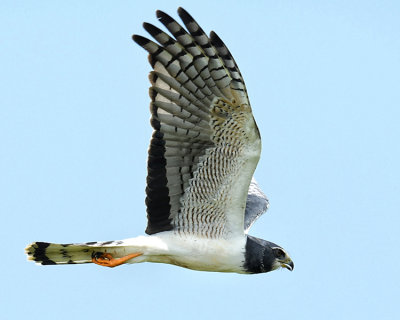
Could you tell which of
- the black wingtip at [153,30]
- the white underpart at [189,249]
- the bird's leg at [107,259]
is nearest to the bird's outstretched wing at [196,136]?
the black wingtip at [153,30]

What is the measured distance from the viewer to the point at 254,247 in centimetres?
1185

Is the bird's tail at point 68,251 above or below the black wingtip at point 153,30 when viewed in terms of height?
below

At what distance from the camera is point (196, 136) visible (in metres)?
11.1

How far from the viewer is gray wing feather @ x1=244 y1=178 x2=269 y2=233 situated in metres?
12.9

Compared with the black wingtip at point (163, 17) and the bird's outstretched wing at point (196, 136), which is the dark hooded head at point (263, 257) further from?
the black wingtip at point (163, 17)

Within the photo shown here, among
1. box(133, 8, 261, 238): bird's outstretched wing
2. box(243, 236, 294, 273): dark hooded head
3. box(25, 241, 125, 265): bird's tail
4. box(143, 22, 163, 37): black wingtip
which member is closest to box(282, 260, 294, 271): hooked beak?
box(243, 236, 294, 273): dark hooded head

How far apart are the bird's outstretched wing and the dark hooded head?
0.99 feet

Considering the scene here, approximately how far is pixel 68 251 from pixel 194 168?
1992 millimetres

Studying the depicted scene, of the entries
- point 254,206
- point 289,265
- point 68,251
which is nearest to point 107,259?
point 68,251

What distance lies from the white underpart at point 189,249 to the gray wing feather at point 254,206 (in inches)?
35.0

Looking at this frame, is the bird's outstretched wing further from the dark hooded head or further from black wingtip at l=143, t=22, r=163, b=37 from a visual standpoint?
the dark hooded head

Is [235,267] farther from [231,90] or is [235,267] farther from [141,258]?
[231,90]

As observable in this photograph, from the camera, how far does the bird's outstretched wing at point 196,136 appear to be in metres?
10.5

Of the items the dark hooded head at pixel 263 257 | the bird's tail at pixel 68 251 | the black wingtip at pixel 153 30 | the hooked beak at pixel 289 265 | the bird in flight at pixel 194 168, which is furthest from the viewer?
the hooked beak at pixel 289 265
